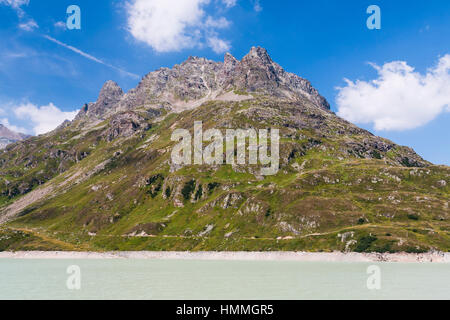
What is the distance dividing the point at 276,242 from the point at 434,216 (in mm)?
92513

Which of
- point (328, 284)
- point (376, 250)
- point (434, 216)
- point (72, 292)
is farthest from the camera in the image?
point (434, 216)

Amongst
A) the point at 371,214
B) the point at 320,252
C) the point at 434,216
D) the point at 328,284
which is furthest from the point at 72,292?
the point at 434,216

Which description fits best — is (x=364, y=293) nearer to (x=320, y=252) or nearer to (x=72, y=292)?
(x=72, y=292)

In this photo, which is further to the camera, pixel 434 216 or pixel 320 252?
pixel 434 216

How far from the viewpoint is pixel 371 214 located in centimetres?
19500

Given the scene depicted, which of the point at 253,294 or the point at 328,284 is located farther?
the point at 328,284

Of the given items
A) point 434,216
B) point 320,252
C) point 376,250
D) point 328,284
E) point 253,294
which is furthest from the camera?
point 434,216
